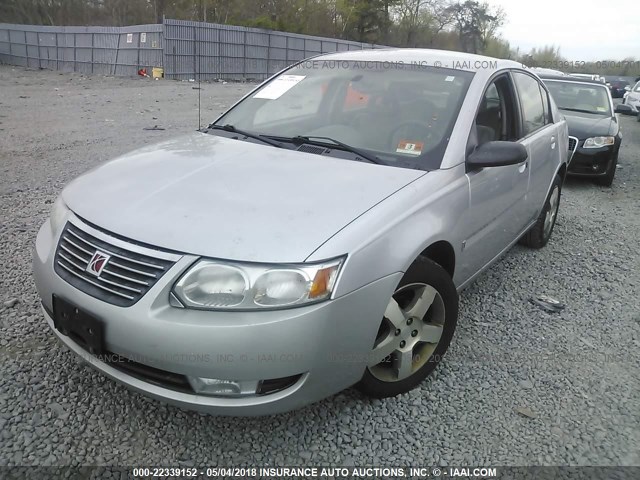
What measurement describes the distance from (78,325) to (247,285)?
71 cm

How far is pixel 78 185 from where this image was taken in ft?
8.18

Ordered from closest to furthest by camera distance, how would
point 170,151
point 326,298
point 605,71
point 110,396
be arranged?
point 326,298 → point 110,396 → point 170,151 → point 605,71

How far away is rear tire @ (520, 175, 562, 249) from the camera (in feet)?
14.3

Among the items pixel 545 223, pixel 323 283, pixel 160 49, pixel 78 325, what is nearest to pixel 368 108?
pixel 323 283

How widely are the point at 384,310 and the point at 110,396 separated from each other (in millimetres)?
1314

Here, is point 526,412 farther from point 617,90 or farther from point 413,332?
point 617,90

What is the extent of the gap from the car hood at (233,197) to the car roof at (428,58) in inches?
41.8

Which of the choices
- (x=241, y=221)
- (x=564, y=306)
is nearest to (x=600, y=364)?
(x=564, y=306)

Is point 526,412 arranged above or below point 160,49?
below

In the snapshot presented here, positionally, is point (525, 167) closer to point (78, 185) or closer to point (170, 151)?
point (170, 151)

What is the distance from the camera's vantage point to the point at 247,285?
1.83 m

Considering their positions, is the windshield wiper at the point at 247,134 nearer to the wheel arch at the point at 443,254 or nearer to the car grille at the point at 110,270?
the wheel arch at the point at 443,254

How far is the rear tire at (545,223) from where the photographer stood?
14.3ft

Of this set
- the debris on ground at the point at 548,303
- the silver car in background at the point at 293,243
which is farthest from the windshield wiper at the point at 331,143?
the debris on ground at the point at 548,303
